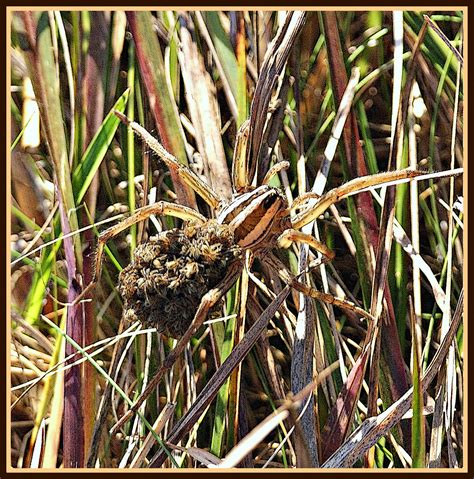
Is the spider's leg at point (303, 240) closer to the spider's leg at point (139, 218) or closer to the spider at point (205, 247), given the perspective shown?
the spider at point (205, 247)

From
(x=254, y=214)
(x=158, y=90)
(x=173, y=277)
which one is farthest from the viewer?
(x=158, y=90)

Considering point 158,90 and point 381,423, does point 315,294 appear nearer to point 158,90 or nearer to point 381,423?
point 381,423

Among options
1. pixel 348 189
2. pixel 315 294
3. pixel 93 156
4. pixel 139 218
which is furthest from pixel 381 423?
pixel 93 156

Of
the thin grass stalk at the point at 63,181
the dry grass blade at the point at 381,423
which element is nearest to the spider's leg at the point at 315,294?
the dry grass blade at the point at 381,423

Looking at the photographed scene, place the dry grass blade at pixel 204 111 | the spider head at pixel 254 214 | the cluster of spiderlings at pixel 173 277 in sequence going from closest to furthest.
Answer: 1. the cluster of spiderlings at pixel 173 277
2. the spider head at pixel 254 214
3. the dry grass blade at pixel 204 111

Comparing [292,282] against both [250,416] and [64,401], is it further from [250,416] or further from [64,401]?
[64,401]

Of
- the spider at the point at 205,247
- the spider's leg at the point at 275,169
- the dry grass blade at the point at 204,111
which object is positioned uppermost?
the dry grass blade at the point at 204,111

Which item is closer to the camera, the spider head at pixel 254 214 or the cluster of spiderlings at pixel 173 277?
the cluster of spiderlings at pixel 173 277
